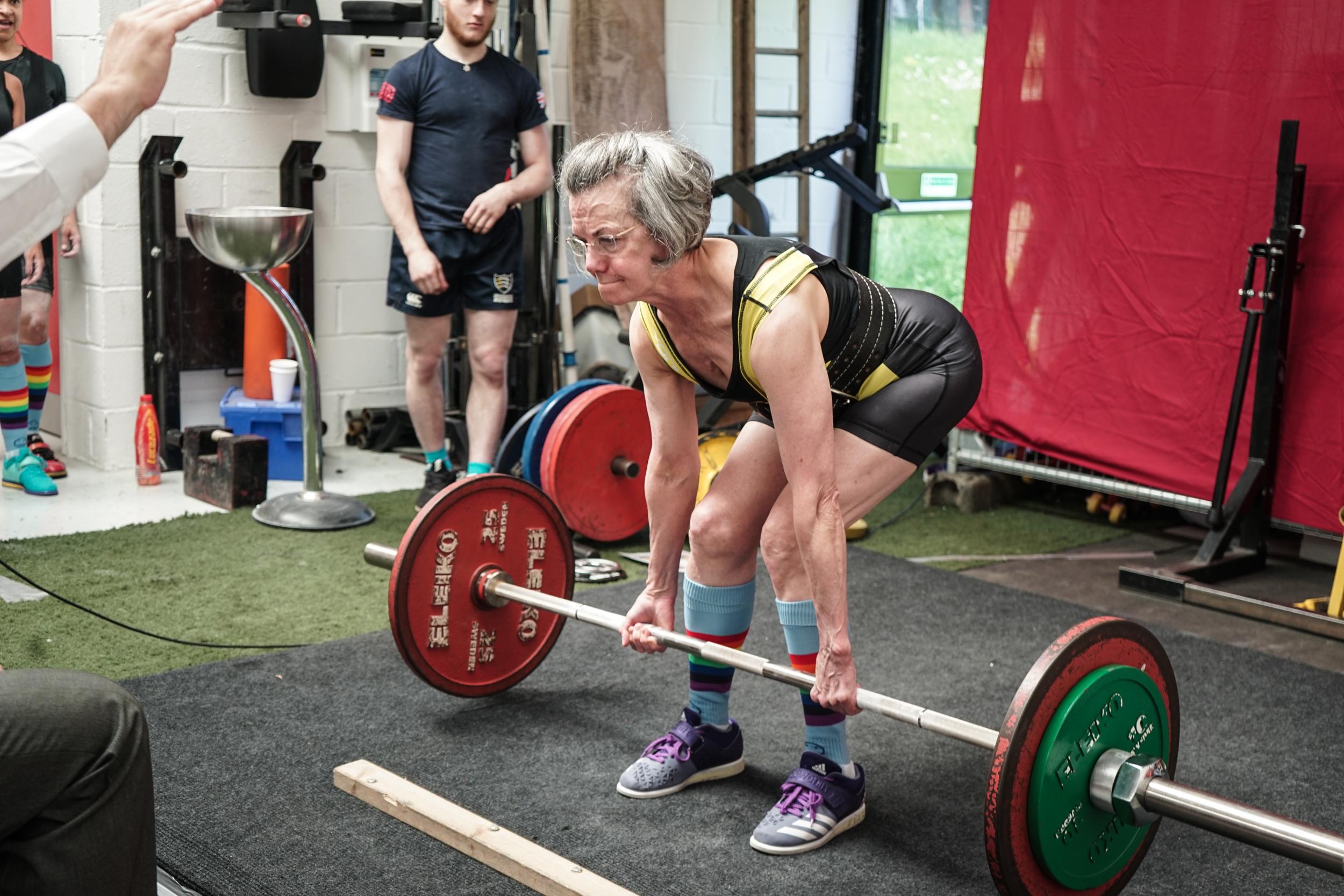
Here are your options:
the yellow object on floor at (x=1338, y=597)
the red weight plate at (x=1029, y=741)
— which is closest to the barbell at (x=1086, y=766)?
the red weight plate at (x=1029, y=741)

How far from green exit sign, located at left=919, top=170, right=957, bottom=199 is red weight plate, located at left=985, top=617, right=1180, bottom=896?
174 inches

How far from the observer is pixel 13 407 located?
4.23 meters

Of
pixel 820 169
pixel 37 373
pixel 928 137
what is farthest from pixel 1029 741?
pixel 928 137

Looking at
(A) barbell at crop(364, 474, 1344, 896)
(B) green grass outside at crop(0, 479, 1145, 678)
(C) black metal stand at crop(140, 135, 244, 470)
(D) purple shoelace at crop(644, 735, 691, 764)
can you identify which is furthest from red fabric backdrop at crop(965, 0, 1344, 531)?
(C) black metal stand at crop(140, 135, 244, 470)

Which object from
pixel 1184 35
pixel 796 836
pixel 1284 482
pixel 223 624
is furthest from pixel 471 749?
pixel 1184 35

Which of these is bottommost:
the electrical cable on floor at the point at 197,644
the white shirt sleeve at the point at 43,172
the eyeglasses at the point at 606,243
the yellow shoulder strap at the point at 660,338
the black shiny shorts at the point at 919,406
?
the electrical cable on floor at the point at 197,644

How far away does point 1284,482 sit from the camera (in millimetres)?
3764

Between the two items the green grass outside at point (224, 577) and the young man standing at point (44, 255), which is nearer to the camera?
the green grass outside at point (224, 577)

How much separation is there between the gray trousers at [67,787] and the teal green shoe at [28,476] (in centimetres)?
303

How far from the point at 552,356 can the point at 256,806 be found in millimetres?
2904

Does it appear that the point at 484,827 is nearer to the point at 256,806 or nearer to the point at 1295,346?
the point at 256,806

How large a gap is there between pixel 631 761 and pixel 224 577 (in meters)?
1.50

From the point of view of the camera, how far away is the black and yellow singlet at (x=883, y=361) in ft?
6.87

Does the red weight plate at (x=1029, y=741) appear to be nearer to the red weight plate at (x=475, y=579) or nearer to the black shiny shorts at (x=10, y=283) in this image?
the red weight plate at (x=475, y=579)
